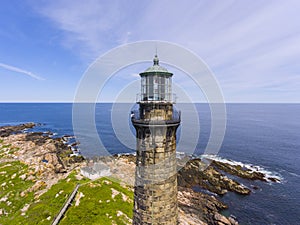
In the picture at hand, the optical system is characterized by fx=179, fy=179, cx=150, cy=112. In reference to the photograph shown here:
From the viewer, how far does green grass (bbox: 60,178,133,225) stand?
14844 millimetres

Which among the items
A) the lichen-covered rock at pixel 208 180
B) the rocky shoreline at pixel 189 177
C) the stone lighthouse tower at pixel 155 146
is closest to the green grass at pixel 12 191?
the rocky shoreline at pixel 189 177

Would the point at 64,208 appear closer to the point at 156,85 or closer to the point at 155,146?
the point at 155,146

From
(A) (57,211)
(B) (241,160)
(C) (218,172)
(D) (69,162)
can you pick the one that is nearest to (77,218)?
(A) (57,211)

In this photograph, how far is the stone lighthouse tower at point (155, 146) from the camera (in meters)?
6.82

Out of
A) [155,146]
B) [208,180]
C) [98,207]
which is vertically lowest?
[208,180]

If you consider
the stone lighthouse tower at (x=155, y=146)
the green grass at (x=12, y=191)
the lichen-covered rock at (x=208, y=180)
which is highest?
the stone lighthouse tower at (x=155, y=146)

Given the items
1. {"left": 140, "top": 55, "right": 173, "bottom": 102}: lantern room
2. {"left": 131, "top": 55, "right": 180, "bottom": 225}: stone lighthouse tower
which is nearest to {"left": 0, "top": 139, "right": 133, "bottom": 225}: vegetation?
{"left": 131, "top": 55, "right": 180, "bottom": 225}: stone lighthouse tower

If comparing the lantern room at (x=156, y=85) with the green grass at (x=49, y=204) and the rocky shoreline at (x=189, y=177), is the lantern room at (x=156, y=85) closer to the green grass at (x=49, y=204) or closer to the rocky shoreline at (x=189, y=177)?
the green grass at (x=49, y=204)

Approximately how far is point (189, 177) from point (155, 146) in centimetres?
2851

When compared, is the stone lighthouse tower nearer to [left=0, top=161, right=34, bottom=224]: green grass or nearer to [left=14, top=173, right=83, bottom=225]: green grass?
[left=14, top=173, right=83, bottom=225]: green grass

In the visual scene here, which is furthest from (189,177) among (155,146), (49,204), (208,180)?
(155,146)

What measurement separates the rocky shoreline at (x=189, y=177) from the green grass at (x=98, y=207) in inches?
222

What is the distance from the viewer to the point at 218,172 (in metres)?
34.2

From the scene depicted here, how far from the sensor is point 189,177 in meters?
32.5
